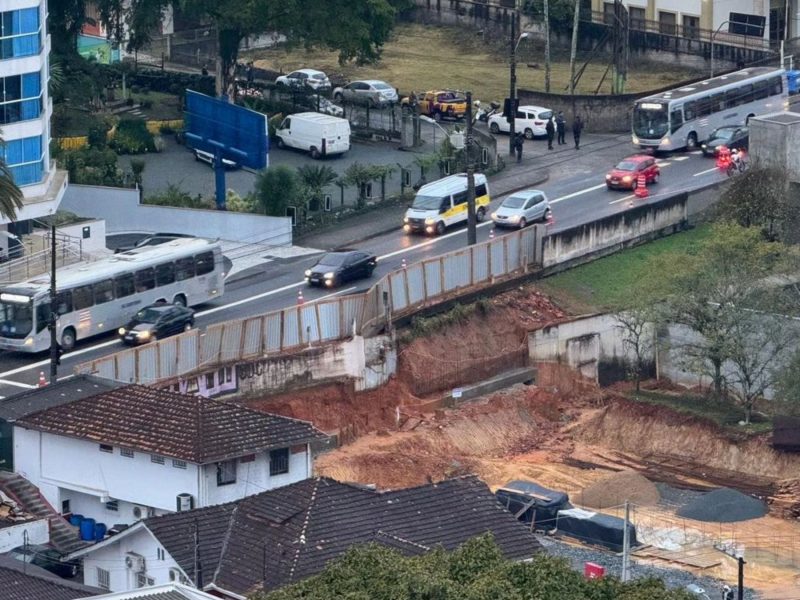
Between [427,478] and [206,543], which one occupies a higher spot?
[206,543]

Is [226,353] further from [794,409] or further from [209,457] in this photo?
[794,409]

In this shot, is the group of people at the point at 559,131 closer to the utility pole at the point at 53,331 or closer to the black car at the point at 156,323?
the black car at the point at 156,323

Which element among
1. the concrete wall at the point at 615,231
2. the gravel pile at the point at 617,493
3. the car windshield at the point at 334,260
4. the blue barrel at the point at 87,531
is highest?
the car windshield at the point at 334,260

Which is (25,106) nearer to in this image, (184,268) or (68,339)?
(184,268)

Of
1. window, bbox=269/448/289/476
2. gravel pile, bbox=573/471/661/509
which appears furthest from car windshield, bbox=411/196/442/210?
window, bbox=269/448/289/476

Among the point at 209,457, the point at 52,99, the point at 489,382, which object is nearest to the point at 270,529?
the point at 209,457

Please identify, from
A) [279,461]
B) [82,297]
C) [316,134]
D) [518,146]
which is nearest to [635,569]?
[279,461]

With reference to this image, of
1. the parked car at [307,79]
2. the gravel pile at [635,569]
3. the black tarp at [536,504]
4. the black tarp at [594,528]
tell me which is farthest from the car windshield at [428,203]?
the gravel pile at [635,569]
